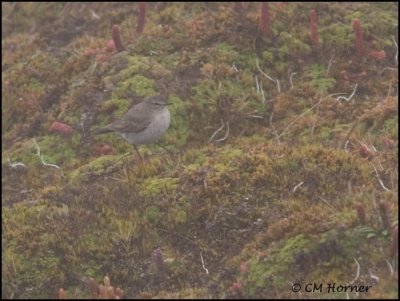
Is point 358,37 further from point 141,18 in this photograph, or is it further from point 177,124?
point 141,18

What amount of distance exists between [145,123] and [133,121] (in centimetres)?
25

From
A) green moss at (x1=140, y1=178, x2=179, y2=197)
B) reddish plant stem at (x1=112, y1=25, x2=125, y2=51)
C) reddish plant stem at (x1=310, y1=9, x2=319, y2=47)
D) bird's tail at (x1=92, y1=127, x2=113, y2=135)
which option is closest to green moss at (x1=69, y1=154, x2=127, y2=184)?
bird's tail at (x1=92, y1=127, x2=113, y2=135)

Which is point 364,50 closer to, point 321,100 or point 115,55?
point 321,100

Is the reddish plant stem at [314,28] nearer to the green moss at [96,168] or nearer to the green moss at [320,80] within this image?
the green moss at [320,80]

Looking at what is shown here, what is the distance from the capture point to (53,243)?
10.2 meters

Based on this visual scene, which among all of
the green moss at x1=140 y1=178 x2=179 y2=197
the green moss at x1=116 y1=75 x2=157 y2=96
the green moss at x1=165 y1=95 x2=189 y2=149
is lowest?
the green moss at x1=165 y1=95 x2=189 y2=149

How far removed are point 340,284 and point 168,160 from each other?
13.8ft

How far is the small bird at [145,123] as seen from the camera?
41.0 feet

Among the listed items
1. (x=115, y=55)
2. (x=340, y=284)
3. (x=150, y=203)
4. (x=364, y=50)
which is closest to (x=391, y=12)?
(x=364, y=50)

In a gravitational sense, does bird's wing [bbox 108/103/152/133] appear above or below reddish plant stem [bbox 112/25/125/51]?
below

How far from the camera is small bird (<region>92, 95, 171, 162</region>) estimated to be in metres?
12.5

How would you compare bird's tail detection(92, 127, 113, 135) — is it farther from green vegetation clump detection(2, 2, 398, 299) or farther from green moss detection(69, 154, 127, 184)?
green moss detection(69, 154, 127, 184)

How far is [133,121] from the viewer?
12.6 meters

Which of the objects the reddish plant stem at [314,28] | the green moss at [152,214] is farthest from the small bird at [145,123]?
the reddish plant stem at [314,28]
